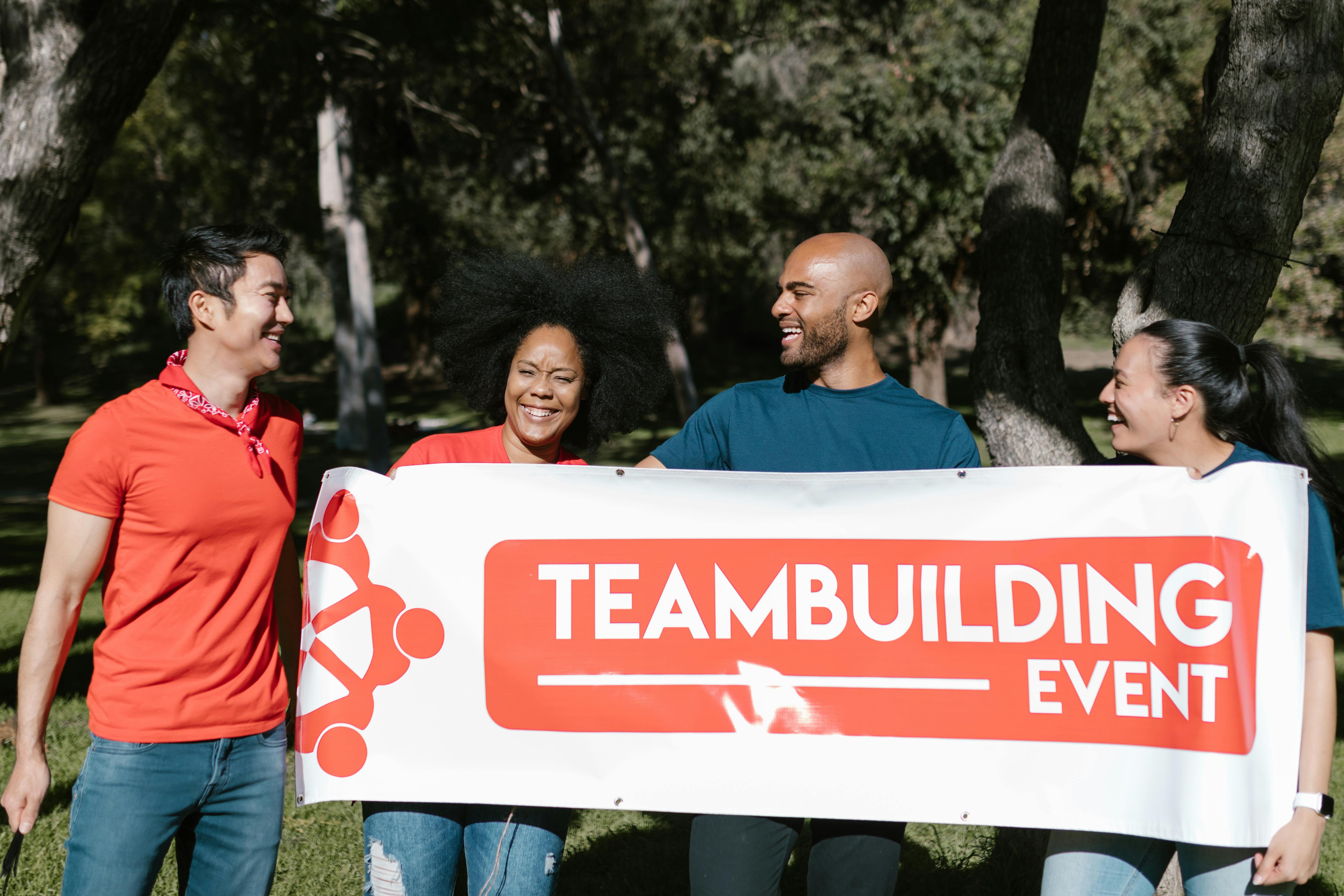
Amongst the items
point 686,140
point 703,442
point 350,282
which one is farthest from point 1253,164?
point 686,140

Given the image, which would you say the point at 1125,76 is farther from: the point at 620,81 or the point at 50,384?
the point at 50,384

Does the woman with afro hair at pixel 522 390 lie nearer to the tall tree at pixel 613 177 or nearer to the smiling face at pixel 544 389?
the smiling face at pixel 544 389

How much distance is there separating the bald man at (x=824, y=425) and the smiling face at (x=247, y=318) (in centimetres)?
98

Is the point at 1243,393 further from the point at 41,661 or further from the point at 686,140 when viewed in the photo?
the point at 686,140

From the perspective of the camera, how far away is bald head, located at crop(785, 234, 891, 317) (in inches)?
118

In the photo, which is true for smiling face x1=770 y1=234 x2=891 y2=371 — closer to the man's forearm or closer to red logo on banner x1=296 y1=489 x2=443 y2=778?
red logo on banner x1=296 y1=489 x2=443 y2=778

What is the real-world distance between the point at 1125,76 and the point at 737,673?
1847cm

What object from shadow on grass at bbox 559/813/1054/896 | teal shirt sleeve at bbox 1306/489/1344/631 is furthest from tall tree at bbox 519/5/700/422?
teal shirt sleeve at bbox 1306/489/1344/631

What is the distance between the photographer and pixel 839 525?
9.12ft

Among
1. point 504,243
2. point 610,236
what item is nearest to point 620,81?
point 610,236

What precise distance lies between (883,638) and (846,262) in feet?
3.41

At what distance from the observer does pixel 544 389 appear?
9.62ft

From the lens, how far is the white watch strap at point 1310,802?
2400 mm

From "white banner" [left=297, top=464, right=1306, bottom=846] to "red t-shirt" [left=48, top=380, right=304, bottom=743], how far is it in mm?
318
